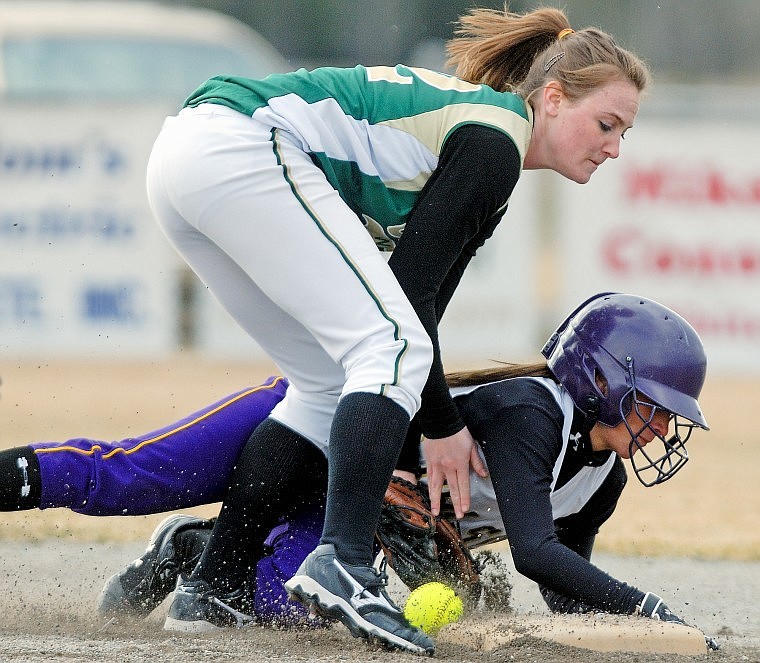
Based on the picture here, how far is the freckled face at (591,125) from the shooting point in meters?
3.46

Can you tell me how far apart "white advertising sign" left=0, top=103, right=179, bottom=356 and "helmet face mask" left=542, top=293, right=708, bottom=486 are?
7840 millimetres

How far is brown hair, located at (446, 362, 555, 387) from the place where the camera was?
3734 mm

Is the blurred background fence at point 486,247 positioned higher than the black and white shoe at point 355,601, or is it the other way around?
the black and white shoe at point 355,601

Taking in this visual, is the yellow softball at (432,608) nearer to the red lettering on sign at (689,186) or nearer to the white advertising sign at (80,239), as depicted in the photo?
the white advertising sign at (80,239)

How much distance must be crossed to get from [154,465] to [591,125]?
1.53m

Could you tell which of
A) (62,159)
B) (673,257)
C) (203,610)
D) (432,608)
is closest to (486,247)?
(673,257)

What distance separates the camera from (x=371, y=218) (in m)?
3.49

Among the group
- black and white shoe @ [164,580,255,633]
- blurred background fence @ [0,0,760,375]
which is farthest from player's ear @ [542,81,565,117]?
blurred background fence @ [0,0,760,375]

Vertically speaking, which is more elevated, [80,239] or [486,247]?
[486,247]

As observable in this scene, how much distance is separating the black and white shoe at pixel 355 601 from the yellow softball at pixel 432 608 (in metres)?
0.27

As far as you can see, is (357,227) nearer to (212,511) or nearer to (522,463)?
(522,463)

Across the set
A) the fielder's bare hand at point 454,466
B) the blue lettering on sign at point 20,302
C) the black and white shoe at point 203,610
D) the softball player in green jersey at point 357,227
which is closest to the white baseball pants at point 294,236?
the softball player in green jersey at point 357,227

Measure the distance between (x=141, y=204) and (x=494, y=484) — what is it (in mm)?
8283

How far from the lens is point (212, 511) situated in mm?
6316
